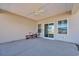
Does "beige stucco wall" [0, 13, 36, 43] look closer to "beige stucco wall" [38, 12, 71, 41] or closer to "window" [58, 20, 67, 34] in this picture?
"beige stucco wall" [38, 12, 71, 41]

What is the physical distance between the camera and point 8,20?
2.85 metres

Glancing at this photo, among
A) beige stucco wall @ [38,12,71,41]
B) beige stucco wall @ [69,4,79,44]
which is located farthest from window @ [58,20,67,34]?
beige stucco wall @ [69,4,79,44]

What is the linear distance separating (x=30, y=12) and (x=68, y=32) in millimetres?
2419

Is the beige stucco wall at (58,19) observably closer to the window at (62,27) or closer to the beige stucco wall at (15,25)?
the window at (62,27)

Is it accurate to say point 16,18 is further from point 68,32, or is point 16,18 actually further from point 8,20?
point 68,32

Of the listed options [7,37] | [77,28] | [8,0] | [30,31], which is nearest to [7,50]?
[7,37]

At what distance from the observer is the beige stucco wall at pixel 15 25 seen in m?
2.79

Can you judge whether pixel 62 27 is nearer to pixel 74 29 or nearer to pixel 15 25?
pixel 74 29

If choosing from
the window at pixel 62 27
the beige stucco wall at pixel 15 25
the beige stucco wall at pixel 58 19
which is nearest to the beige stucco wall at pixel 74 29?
the beige stucco wall at pixel 58 19

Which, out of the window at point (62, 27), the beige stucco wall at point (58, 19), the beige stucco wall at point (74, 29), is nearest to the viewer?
the beige stucco wall at point (74, 29)

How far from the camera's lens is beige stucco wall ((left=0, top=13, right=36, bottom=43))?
9.16 ft

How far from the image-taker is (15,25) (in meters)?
2.83

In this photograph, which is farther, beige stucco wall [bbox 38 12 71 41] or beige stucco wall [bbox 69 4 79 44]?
beige stucco wall [bbox 38 12 71 41]

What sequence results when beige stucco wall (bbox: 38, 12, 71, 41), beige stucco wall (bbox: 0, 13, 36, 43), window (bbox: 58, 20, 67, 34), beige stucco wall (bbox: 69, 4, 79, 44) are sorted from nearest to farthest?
beige stucco wall (bbox: 0, 13, 36, 43) < beige stucco wall (bbox: 69, 4, 79, 44) < beige stucco wall (bbox: 38, 12, 71, 41) < window (bbox: 58, 20, 67, 34)
